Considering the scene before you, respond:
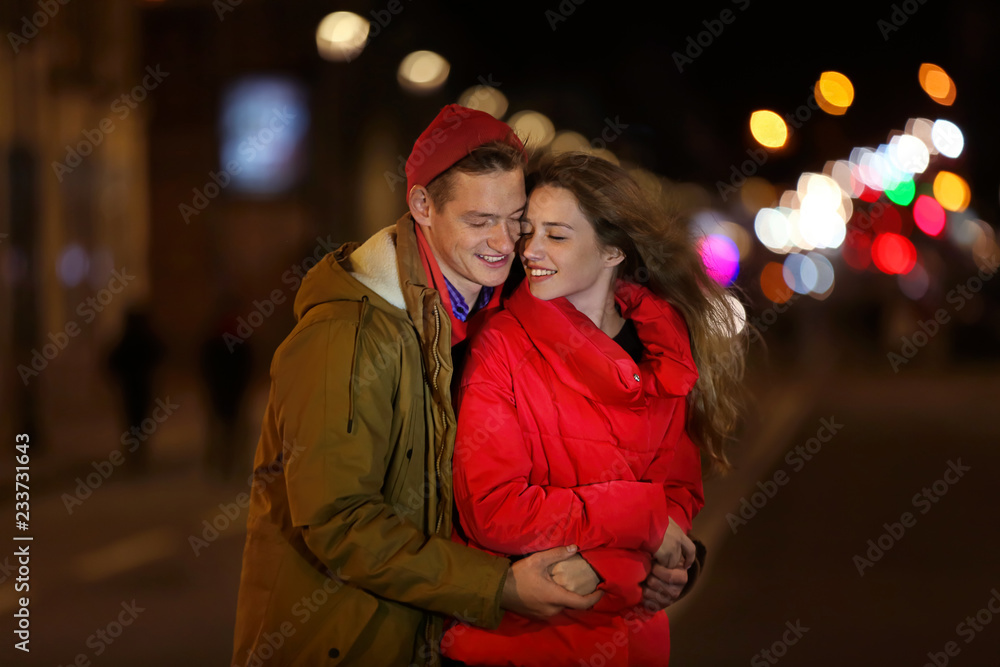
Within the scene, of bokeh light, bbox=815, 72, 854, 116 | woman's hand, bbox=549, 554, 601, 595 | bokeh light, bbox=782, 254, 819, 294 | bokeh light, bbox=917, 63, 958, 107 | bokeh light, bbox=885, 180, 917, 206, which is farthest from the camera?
bokeh light, bbox=782, 254, 819, 294

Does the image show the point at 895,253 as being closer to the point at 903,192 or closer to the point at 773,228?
the point at 773,228

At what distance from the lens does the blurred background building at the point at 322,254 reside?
8.05 metres

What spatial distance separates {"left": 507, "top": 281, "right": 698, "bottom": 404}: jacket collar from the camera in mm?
3393

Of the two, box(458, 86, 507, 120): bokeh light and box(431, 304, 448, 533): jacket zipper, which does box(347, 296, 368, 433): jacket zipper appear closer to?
box(431, 304, 448, 533): jacket zipper

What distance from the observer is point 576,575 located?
124 inches

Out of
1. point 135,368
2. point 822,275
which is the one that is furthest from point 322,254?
point 822,275

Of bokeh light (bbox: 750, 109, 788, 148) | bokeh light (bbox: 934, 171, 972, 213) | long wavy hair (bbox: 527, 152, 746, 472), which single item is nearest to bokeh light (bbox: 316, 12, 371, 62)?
bokeh light (bbox: 750, 109, 788, 148)

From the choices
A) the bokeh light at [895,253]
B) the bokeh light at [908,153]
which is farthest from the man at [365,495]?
the bokeh light at [895,253]

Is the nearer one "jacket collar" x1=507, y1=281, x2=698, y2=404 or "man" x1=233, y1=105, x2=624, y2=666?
"man" x1=233, y1=105, x2=624, y2=666

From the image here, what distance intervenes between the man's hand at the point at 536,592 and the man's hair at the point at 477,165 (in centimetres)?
133

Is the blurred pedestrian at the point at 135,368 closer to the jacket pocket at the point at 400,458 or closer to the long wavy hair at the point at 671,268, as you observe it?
the long wavy hair at the point at 671,268

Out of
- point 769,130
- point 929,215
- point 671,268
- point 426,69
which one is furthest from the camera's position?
point 929,215

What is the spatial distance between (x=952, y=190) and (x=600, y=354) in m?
39.9

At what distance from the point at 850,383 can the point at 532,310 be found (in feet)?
73.7
